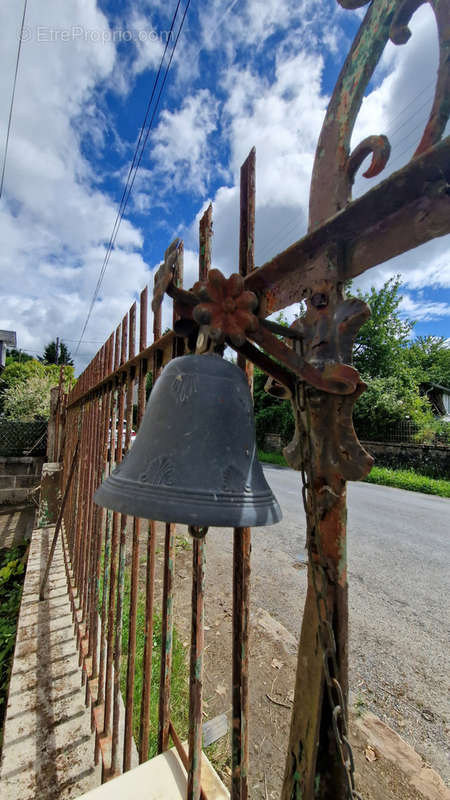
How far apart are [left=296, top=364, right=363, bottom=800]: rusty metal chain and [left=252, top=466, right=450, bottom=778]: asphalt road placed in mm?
1889

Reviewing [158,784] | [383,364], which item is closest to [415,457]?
[383,364]

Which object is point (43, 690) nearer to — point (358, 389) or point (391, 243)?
point (358, 389)

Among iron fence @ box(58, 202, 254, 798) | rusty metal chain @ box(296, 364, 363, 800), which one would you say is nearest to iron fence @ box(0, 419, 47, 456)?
iron fence @ box(58, 202, 254, 798)

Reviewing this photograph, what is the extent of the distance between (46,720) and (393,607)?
291 centimetres

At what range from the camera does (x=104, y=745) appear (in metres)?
1.47

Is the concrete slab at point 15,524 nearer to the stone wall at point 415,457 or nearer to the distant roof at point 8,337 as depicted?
the stone wall at point 415,457

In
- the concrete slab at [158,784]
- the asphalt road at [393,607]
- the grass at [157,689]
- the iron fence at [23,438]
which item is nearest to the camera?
the concrete slab at [158,784]

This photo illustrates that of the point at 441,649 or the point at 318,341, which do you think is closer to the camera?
the point at 318,341

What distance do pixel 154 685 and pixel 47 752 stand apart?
0.78 meters

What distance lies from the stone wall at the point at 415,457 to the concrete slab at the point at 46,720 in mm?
10706

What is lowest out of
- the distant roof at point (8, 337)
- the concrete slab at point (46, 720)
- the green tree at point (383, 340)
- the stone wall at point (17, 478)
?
the concrete slab at point (46, 720)

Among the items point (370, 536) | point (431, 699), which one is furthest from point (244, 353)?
point (370, 536)

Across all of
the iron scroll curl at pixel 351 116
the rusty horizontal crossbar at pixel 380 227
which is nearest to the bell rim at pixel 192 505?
the rusty horizontal crossbar at pixel 380 227

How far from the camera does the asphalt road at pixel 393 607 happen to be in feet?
6.78
